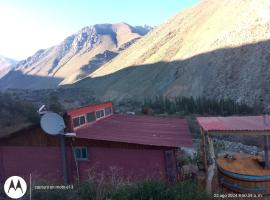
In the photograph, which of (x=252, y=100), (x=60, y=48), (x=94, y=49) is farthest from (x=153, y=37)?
(x=60, y=48)

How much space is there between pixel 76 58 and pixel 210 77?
10649 centimetres

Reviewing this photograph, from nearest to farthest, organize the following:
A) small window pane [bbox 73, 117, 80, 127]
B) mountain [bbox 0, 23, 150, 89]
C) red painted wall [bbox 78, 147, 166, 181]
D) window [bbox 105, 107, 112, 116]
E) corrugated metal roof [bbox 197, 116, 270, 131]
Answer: corrugated metal roof [bbox 197, 116, 270, 131] → red painted wall [bbox 78, 147, 166, 181] → small window pane [bbox 73, 117, 80, 127] → window [bbox 105, 107, 112, 116] → mountain [bbox 0, 23, 150, 89]

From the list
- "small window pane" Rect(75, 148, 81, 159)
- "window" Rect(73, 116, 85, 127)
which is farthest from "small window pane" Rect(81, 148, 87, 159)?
"window" Rect(73, 116, 85, 127)

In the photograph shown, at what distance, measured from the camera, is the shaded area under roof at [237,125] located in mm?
10102

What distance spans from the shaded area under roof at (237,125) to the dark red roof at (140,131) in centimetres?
110

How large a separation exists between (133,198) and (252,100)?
33549 mm

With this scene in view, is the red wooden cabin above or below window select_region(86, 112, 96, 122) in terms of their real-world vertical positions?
below

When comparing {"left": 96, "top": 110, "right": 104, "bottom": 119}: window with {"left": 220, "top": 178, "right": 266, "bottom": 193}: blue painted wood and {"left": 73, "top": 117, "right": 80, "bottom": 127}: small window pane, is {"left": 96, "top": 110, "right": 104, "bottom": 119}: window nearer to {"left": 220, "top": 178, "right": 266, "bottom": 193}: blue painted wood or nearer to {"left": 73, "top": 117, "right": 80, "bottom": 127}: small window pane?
{"left": 73, "top": 117, "right": 80, "bottom": 127}: small window pane

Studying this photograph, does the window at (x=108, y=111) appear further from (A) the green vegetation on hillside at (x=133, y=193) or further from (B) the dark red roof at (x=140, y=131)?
(A) the green vegetation on hillside at (x=133, y=193)

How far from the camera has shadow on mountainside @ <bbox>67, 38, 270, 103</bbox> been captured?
4155 centimetres

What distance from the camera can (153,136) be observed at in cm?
1318

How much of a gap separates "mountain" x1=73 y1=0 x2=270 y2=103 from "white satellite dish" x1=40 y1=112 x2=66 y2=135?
1133 inches

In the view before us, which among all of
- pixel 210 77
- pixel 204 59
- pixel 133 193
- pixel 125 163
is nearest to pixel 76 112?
pixel 125 163

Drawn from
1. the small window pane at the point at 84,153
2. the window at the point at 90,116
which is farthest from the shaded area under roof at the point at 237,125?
the window at the point at 90,116
